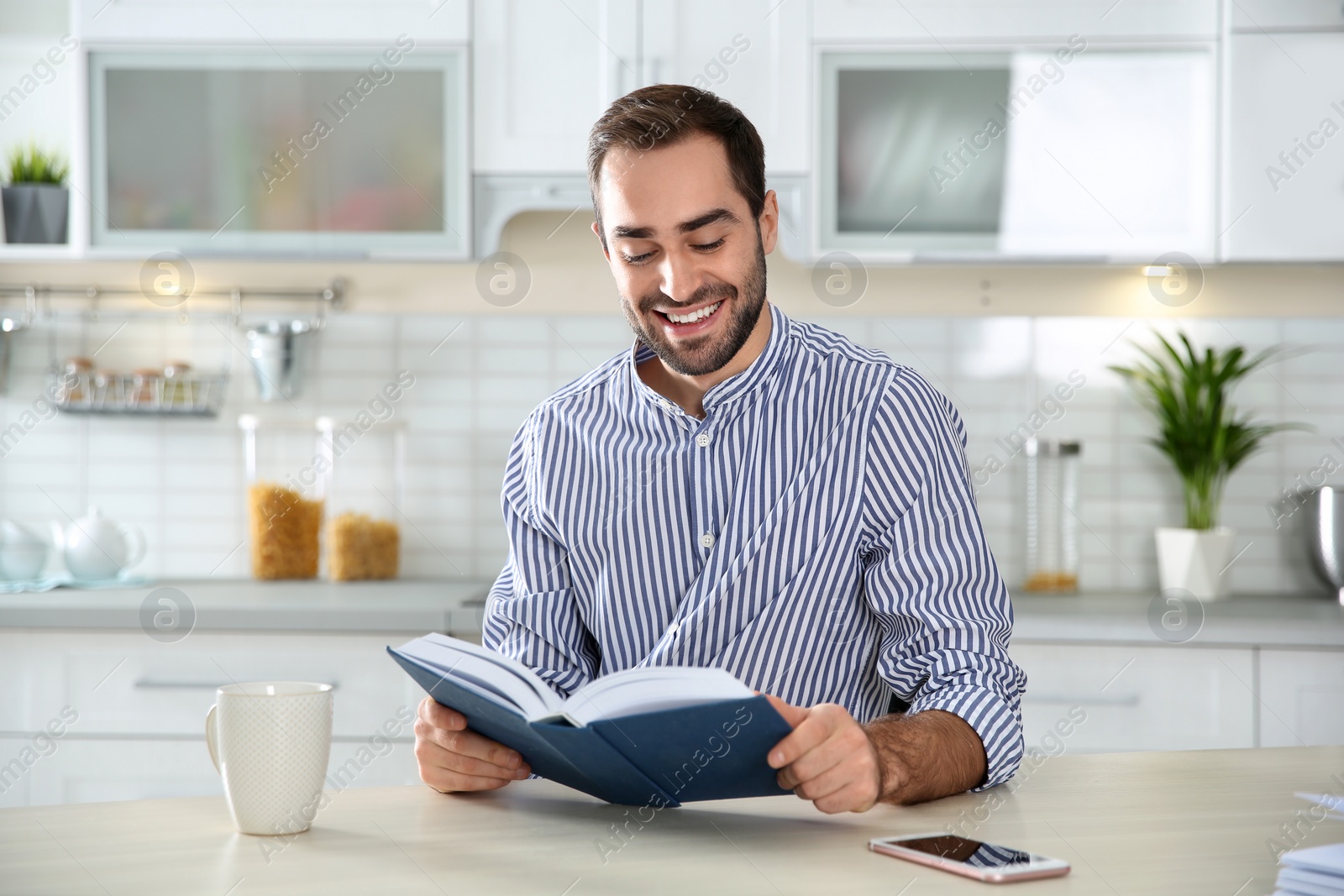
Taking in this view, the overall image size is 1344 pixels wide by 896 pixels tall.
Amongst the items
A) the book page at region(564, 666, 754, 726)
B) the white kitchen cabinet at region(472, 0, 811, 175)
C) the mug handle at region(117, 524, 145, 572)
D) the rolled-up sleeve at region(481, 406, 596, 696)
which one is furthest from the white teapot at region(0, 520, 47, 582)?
the book page at region(564, 666, 754, 726)

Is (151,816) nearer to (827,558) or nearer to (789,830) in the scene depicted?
(789,830)

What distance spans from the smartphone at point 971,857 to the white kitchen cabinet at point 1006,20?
1.88m

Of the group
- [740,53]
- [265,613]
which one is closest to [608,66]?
[740,53]

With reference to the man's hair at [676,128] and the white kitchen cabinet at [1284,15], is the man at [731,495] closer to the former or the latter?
the man's hair at [676,128]

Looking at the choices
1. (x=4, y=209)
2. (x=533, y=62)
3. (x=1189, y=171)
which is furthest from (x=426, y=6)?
(x=1189, y=171)

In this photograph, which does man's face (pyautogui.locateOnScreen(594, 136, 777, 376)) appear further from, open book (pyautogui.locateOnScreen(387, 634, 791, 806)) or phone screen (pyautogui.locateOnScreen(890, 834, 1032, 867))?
phone screen (pyautogui.locateOnScreen(890, 834, 1032, 867))

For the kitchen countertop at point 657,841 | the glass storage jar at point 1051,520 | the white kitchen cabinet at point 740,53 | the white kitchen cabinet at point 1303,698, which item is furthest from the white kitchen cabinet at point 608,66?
the kitchen countertop at point 657,841

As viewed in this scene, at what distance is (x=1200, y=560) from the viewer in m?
2.44

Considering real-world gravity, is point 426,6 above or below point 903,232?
above

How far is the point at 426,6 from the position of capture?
2.43m

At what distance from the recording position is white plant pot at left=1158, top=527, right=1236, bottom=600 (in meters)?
2.44

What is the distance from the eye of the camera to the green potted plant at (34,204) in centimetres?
249

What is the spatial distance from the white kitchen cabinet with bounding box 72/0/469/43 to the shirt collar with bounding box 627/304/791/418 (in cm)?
135

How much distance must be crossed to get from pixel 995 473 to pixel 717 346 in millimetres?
1474
